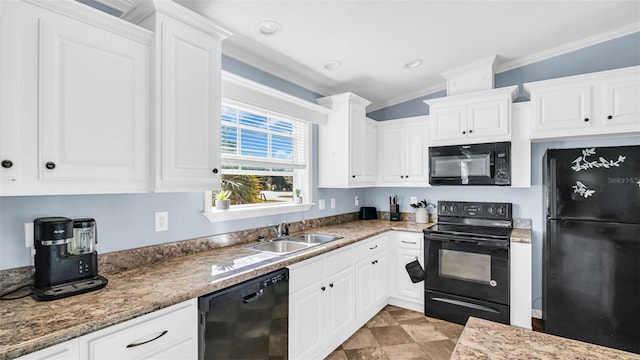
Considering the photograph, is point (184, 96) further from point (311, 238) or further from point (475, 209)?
point (475, 209)

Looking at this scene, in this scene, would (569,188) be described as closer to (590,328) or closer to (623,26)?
(590,328)

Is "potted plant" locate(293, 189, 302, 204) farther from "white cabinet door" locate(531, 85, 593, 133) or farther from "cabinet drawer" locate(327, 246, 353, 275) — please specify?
"white cabinet door" locate(531, 85, 593, 133)

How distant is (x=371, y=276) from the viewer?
3047 mm

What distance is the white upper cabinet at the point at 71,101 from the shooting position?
1205 mm

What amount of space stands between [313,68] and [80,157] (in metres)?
2.12

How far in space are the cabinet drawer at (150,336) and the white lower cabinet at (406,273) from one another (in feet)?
7.93

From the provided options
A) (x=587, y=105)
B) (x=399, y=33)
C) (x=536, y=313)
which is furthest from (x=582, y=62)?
(x=536, y=313)

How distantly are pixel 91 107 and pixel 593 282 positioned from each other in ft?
11.4

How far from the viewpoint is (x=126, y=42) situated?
1.53 meters

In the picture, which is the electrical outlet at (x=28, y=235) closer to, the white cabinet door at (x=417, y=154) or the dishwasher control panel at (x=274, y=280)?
the dishwasher control panel at (x=274, y=280)

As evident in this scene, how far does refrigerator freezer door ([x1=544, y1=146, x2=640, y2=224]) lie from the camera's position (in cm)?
228

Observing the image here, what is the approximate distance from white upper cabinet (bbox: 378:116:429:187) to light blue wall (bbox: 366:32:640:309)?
1.17 feet

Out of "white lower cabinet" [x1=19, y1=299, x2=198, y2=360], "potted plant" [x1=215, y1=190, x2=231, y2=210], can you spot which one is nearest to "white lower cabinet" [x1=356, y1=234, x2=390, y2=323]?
"potted plant" [x1=215, y1=190, x2=231, y2=210]

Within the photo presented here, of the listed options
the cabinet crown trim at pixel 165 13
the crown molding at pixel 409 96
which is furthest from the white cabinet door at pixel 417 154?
the cabinet crown trim at pixel 165 13
